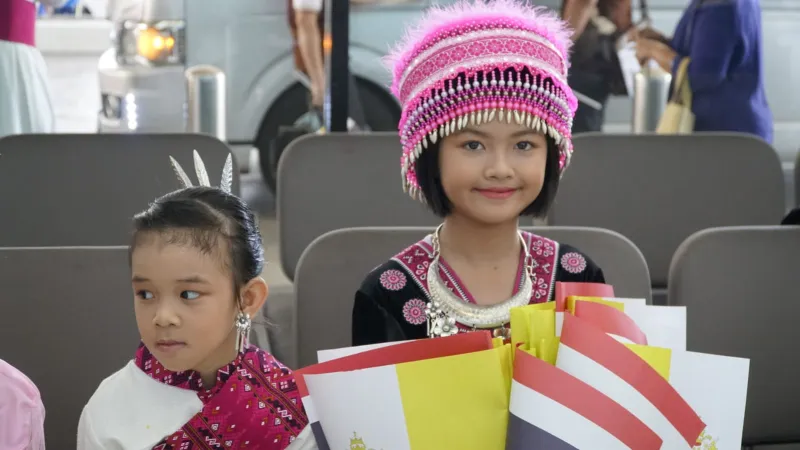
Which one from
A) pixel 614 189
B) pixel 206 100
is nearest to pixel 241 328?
pixel 614 189

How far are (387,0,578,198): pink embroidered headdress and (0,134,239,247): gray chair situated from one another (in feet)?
3.37

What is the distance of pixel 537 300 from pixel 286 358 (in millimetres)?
950

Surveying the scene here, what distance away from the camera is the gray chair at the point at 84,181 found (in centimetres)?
251

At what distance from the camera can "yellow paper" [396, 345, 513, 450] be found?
3.48ft

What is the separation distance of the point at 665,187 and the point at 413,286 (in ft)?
3.93

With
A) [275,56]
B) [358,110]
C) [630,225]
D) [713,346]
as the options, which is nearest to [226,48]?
[275,56]

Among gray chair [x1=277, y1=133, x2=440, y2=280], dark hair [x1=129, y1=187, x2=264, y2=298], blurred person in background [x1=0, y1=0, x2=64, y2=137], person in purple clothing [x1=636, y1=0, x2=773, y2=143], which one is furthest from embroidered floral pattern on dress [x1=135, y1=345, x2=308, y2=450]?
person in purple clothing [x1=636, y1=0, x2=773, y2=143]

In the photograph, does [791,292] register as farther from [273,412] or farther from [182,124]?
[182,124]

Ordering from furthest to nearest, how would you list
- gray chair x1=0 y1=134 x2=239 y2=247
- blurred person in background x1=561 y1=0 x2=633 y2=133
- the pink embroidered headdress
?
blurred person in background x1=561 y1=0 x2=633 y2=133 < gray chair x1=0 y1=134 x2=239 y2=247 < the pink embroidered headdress

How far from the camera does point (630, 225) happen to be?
2.58 m

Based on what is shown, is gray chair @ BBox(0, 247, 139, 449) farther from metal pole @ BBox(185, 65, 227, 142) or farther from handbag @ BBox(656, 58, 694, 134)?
metal pole @ BBox(185, 65, 227, 142)

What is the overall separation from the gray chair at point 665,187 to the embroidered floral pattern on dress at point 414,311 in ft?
3.31

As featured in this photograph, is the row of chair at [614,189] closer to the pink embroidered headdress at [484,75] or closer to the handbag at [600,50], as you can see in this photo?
the pink embroidered headdress at [484,75]

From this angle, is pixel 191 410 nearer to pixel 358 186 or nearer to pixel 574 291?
pixel 574 291
